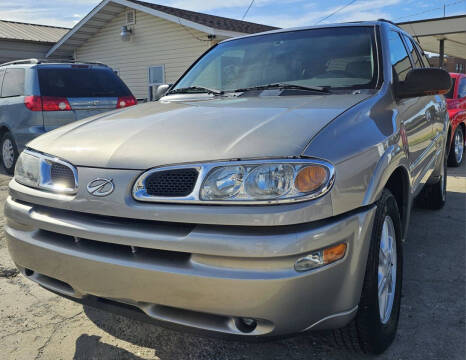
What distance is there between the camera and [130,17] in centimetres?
1506

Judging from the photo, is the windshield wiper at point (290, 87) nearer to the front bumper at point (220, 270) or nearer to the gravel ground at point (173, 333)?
the front bumper at point (220, 270)

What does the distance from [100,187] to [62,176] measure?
29 centimetres

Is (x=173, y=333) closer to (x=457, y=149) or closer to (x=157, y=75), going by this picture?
(x=457, y=149)

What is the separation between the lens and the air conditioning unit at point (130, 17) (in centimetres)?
1491

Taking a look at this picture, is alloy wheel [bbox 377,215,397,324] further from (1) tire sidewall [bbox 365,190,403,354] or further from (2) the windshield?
(2) the windshield

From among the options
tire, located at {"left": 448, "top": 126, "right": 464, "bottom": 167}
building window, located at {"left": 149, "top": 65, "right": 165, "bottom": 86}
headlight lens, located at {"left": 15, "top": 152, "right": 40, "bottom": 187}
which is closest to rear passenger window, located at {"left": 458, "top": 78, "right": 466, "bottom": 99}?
tire, located at {"left": 448, "top": 126, "right": 464, "bottom": 167}

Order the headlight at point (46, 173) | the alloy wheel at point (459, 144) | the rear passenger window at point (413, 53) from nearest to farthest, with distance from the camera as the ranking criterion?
1. the headlight at point (46, 173)
2. the rear passenger window at point (413, 53)
3. the alloy wheel at point (459, 144)

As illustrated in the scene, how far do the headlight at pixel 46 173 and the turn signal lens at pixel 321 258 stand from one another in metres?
1.03

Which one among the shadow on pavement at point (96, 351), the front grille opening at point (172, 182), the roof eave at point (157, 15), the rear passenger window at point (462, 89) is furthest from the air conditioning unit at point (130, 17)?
the front grille opening at point (172, 182)

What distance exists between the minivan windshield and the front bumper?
526 centimetres

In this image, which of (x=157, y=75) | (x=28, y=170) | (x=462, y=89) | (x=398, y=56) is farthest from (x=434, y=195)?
(x=157, y=75)

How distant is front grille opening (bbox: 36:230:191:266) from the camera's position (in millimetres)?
1729

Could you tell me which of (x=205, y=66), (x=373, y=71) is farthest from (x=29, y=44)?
(x=373, y=71)

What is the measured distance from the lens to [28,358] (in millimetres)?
2270
